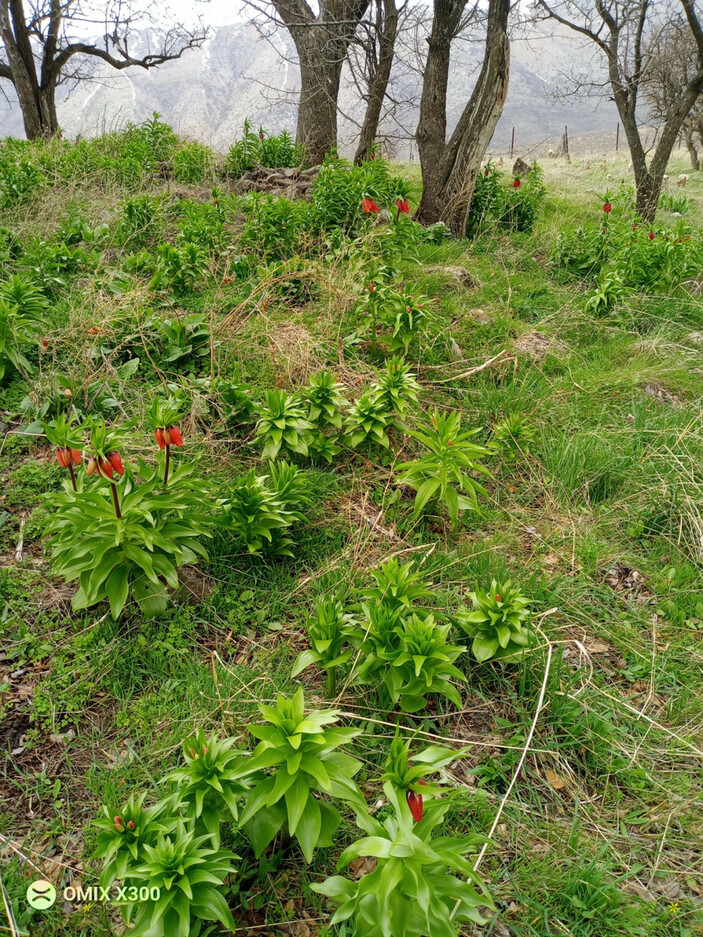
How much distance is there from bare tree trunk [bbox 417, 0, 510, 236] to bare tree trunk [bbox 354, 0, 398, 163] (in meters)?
0.99

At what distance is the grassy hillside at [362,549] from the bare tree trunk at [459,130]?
1.15 m

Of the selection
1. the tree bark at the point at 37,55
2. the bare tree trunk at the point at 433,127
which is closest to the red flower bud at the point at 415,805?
the bare tree trunk at the point at 433,127

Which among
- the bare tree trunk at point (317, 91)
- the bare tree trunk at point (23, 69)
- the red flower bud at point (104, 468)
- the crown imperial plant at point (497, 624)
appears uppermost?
the bare tree trunk at point (23, 69)

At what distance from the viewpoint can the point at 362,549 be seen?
3139 millimetres

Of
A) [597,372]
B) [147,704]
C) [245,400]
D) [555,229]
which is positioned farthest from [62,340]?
[555,229]

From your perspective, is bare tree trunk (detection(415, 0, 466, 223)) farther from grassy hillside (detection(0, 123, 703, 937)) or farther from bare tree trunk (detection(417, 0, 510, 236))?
grassy hillside (detection(0, 123, 703, 937))

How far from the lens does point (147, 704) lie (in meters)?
2.42

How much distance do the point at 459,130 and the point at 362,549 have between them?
17.6 feet

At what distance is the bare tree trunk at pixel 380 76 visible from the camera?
7.62 metres

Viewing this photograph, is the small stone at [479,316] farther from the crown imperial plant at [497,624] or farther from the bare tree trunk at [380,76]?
the bare tree trunk at [380,76]

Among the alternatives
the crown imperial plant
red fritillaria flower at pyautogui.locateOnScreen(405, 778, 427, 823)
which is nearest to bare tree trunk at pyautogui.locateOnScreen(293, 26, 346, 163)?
the crown imperial plant

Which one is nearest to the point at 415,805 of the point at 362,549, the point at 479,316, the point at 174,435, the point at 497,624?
the point at 497,624

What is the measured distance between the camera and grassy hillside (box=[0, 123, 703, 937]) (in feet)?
6.64

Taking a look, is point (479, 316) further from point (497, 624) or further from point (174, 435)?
point (174, 435)
